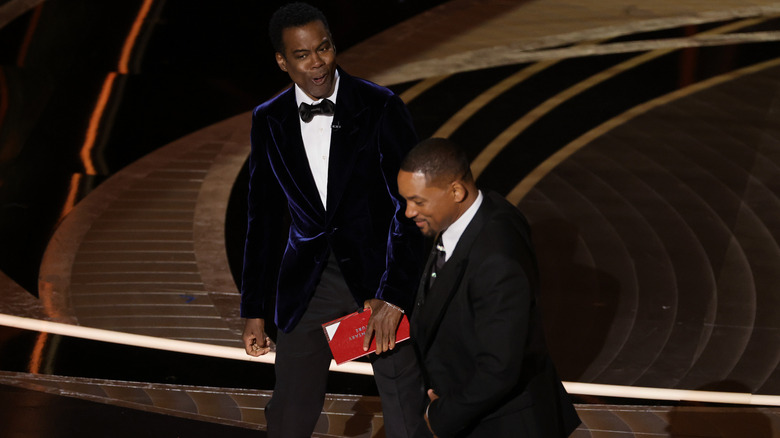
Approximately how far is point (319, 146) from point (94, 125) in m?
5.76

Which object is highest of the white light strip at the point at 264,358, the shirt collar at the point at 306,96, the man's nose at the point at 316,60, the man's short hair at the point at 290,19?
the man's short hair at the point at 290,19

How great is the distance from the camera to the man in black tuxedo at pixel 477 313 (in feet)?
7.82


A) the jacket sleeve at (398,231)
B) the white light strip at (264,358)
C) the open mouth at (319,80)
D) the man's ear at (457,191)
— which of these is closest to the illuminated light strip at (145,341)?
the white light strip at (264,358)

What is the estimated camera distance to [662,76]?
30.4 ft

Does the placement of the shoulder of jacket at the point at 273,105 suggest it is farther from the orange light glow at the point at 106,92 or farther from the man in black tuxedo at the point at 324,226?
the orange light glow at the point at 106,92

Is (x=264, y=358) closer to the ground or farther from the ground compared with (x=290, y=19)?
closer to the ground

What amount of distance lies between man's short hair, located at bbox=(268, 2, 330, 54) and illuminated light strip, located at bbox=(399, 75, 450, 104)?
5.62m

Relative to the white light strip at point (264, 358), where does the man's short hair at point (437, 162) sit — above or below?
above

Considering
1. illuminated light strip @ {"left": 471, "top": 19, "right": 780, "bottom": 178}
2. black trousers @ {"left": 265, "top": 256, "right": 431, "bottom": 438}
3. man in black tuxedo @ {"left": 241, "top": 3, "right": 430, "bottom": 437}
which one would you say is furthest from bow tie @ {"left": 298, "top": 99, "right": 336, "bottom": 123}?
illuminated light strip @ {"left": 471, "top": 19, "right": 780, "bottom": 178}

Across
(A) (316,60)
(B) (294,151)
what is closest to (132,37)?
(B) (294,151)

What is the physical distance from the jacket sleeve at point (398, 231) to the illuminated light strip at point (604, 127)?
3618 mm

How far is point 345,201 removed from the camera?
3.15 metres

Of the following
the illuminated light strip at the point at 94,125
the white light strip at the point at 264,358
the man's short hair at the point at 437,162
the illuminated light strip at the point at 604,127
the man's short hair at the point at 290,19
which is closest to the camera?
the man's short hair at the point at 437,162

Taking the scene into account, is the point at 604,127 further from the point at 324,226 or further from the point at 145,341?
the point at 324,226
